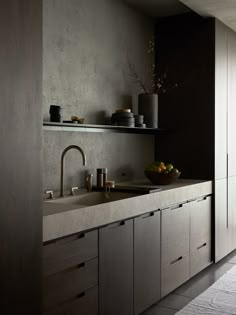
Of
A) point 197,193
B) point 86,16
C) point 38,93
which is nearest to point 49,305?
point 38,93

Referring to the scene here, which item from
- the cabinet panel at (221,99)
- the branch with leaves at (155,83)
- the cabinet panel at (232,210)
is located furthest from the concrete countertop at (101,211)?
the branch with leaves at (155,83)

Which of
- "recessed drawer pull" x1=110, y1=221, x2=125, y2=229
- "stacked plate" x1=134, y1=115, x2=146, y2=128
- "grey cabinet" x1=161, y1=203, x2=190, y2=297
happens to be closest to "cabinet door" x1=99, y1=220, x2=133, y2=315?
"recessed drawer pull" x1=110, y1=221, x2=125, y2=229

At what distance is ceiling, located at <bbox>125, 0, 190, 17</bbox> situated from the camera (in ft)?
13.2

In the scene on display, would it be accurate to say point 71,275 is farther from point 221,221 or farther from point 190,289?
point 221,221

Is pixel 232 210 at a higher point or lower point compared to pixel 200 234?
higher

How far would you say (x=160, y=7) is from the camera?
416cm

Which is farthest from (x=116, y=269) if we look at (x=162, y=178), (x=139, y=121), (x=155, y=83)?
(x=155, y=83)

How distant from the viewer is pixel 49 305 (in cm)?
213

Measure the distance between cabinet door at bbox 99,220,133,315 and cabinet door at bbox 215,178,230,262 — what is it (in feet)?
5.51


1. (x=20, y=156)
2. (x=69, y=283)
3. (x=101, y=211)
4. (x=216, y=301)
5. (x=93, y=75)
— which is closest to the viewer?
(x=20, y=156)

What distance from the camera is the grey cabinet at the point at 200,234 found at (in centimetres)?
376

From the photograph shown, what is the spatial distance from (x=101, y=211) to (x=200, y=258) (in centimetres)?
177

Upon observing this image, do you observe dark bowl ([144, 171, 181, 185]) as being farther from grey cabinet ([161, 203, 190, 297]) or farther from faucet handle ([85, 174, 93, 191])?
faucet handle ([85, 174, 93, 191])

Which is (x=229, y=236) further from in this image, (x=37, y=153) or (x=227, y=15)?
(x=37, y=153)
